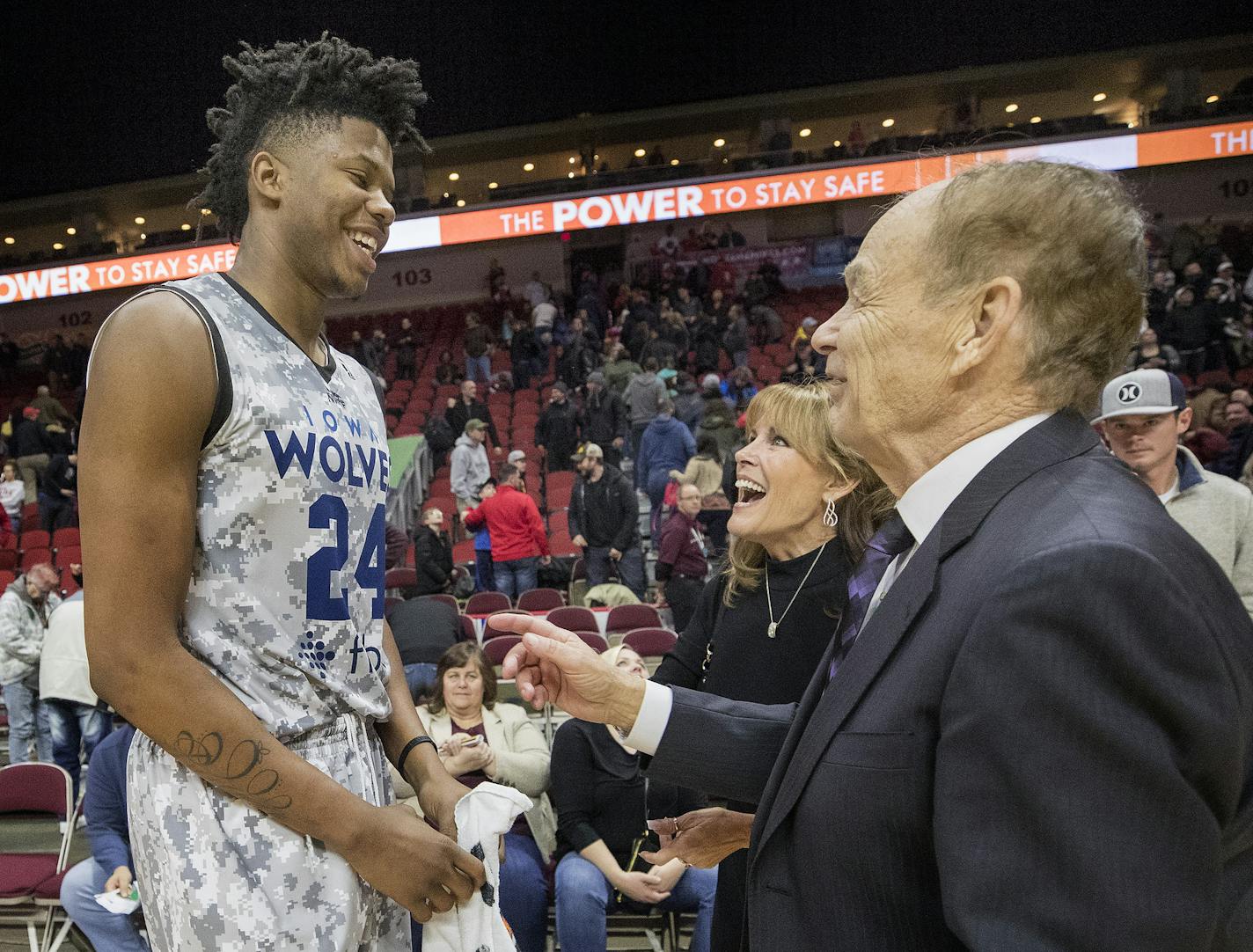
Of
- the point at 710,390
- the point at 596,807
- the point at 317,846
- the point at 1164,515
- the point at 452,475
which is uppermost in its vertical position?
the point at 710,390

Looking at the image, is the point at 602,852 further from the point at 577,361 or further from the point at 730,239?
the point at 730,239

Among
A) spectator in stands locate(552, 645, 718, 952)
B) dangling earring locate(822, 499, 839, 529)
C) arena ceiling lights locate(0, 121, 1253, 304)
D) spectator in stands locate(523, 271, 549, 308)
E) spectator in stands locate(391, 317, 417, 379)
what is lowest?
spectator in stands locate(552, 645, 718, 952)

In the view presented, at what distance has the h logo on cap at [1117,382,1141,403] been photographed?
3445 millimetres

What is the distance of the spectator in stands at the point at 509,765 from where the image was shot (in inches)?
150

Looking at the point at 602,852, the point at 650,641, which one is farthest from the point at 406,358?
the point at 602,852

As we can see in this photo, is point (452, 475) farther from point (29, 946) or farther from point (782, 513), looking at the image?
point (782, 513)

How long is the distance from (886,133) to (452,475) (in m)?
15.1

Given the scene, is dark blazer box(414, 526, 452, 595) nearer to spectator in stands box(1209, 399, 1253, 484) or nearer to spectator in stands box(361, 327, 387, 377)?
spectator in stands box(1209, 399, 1253, 484)

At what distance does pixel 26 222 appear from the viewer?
21781 mm

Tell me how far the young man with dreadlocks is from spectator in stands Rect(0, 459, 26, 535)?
12165 mm

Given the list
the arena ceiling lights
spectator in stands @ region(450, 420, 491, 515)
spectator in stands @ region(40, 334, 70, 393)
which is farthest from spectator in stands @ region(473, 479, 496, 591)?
spectator in stands @ region(40, 334, 70, 393)

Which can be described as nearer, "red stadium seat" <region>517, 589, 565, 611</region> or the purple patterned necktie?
the purple patterned necktie

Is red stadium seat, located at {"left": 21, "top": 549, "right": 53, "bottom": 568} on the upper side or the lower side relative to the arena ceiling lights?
lower

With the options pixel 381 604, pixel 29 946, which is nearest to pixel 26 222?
pixel 29 946
